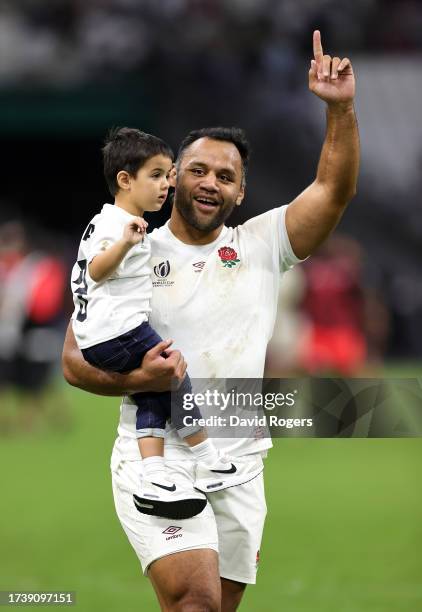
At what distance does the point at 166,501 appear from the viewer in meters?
5.00

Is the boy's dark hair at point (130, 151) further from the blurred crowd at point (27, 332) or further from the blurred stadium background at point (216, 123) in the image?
the blurred crowd at point (27, 332)

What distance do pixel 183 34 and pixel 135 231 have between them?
21808 millimetres

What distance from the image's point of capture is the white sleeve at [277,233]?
539 cm

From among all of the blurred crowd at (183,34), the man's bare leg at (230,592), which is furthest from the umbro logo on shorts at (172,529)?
the blurred crowd at (183,34)

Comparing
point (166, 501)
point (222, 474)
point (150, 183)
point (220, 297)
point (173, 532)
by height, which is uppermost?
point (150, 183)

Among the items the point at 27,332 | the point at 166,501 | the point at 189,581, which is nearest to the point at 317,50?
the point at 166,501

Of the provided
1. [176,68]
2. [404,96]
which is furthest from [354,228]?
[176,68]

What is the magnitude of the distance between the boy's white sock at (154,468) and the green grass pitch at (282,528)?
3.32 metres

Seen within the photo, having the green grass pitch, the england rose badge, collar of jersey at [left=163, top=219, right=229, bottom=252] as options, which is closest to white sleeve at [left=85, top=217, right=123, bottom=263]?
collar of jersey at [left=163, top=219, right=229, bottom=252]

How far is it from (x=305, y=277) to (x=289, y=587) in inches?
400

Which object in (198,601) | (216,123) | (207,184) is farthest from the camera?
(216,123)

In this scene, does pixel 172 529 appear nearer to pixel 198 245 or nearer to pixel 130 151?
pixel 198 245

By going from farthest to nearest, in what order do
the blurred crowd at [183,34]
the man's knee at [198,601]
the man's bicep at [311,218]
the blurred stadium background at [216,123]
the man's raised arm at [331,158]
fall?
the blurred crowd at [183,34] → the blurred stadium background at [216,123] → the man's bicep at [311,218] → the man's raised arm at [331,158] → the man's knee at [198,601]

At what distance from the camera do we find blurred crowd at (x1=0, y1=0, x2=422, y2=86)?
2583 cm
